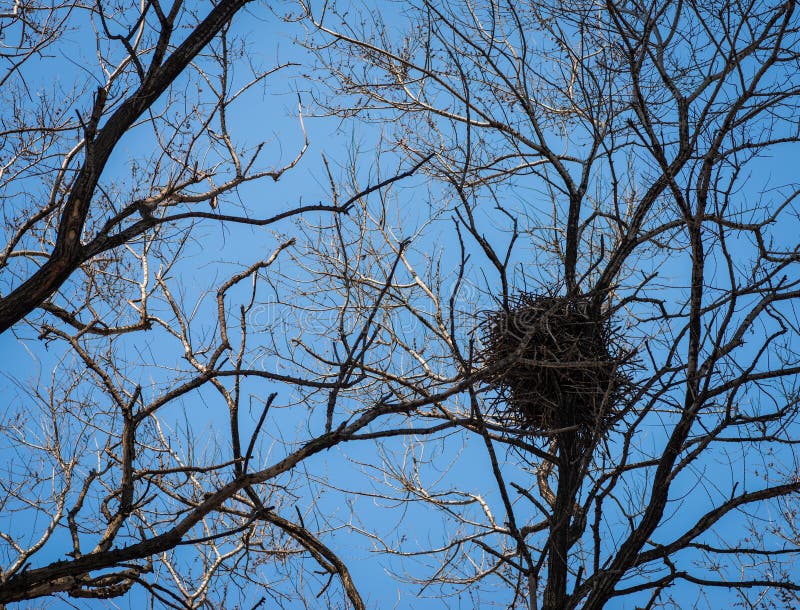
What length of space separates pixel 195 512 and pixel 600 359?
2.33 m

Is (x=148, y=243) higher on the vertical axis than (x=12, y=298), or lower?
higher

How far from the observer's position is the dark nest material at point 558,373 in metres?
4.17

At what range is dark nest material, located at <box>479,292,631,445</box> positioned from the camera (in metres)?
4.17

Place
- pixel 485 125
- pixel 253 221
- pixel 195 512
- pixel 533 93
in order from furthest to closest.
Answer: pixel 533 93 → pixel 485 125 → pixel 253 221 → pixel 195 512

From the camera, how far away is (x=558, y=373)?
4.18m

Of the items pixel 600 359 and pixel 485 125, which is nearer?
pixel 600 359

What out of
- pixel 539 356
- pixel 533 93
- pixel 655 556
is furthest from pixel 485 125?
pixel 655 556

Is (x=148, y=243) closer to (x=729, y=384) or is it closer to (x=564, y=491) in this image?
(x=564, y=491)

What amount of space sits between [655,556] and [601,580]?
261mm

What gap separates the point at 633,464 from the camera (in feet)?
16.4

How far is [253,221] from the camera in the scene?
3230mm

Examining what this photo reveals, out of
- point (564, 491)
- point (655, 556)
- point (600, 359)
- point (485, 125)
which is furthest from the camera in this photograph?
point (485, 125)

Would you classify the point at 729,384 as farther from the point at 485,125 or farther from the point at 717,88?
the point at 485,125

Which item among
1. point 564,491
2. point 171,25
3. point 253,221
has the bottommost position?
point 564,491
